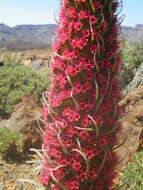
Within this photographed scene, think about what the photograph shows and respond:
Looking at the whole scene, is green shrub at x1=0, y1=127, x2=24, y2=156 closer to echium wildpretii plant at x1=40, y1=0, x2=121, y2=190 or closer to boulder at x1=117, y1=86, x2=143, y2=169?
boulder at x1=117, y1=86, x2=143, y2=169

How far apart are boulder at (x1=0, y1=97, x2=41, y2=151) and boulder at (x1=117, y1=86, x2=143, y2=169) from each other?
1705 millimetres

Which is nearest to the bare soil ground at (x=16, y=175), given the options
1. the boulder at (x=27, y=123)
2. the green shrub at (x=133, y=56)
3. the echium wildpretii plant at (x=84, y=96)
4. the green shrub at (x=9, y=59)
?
the boulder at (x=27, y=123)

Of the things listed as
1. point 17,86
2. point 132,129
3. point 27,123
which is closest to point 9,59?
point 17,86

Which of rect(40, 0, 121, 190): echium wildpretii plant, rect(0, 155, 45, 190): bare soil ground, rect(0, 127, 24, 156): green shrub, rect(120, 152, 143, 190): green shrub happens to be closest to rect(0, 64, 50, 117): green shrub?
rect(0, 127, 24, 156): green shrub

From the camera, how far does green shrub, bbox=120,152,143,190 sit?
476cm

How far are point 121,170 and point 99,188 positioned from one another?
244 cm

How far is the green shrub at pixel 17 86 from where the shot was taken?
9945 mm

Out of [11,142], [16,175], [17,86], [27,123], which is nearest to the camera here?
[16,175]

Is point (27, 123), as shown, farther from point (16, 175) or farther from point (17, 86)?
point (17, 86)

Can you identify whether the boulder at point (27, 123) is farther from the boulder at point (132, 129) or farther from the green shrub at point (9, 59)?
the green shrub at point (9, 59)

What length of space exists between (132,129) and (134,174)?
1.18m

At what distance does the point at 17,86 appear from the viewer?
1109 cm

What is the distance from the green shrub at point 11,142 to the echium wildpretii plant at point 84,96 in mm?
3769

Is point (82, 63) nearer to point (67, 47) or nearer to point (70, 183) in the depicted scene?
point (67, 47)
